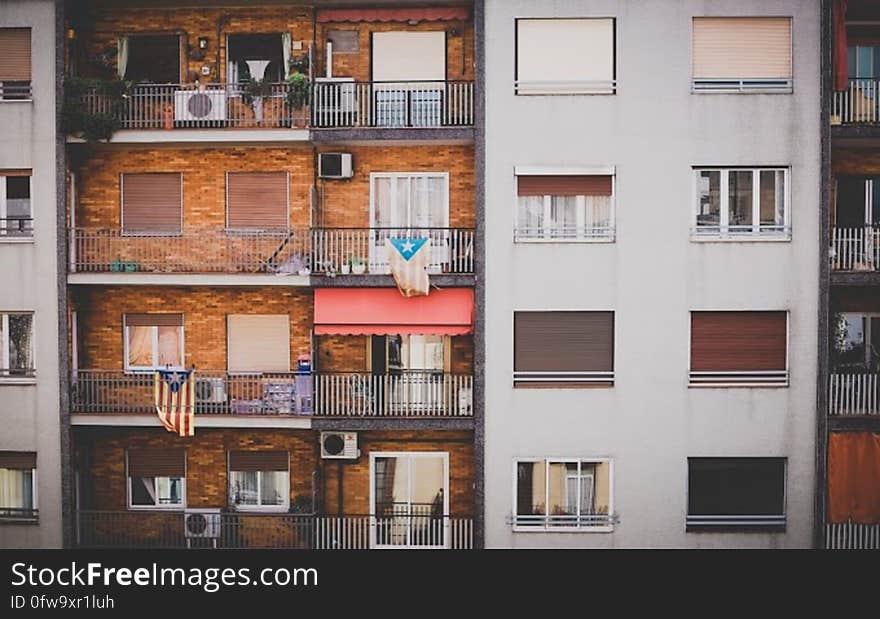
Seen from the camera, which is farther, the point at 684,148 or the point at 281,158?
the point at 281,158

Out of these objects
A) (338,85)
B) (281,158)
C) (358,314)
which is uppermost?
(338,85)

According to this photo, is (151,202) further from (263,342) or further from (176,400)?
(176,400)

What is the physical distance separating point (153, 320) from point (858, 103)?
31.5ft

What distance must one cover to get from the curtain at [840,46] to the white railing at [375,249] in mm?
4867

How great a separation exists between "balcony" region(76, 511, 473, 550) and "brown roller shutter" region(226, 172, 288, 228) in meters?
3.88

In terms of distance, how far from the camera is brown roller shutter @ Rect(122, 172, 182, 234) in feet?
40.0

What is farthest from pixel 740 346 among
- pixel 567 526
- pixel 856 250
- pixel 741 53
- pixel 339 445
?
pixel 339 445

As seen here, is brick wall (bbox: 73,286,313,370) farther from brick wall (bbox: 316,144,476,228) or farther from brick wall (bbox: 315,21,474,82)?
brick wall (bbox: 315,21,474,82)

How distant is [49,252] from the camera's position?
457 inches

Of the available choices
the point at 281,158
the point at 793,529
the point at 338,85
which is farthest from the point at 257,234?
the point at 793,529

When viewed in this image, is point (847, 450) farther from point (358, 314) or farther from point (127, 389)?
point (127, 389)

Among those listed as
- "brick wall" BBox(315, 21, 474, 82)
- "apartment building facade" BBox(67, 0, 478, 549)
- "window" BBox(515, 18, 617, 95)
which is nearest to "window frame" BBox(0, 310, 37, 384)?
"apartment building facade" BBox(67, 0, 478, 549)

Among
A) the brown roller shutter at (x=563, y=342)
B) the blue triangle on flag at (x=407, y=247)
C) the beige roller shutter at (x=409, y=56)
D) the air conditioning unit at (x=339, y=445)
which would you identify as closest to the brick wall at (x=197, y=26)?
the beige roller shutter at (x=409, y=56)

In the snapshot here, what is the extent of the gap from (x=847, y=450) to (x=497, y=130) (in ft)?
19.3
